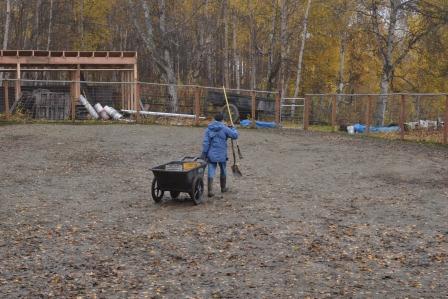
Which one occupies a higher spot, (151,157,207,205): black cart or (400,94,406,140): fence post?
(400,94,406,140): fence post

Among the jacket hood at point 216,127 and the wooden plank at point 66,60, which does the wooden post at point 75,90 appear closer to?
the wooden plank at point 66,60

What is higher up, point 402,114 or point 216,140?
point 402,114

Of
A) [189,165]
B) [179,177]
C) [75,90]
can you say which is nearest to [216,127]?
[189,165]

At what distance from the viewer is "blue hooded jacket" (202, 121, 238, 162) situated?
10070 mm

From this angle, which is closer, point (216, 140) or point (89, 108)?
point (216, 140)

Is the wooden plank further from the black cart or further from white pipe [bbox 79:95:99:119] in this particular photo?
the black cart

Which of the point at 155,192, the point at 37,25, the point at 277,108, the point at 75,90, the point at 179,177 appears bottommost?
the point at 155,192

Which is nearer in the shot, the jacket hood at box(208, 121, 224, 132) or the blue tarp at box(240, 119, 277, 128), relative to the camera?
the jacket hood at box(208, 121, 224, 132)

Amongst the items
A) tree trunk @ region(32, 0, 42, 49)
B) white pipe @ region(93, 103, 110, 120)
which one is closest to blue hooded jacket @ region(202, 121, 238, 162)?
white pipe @ region(93, 103, 110, 120)

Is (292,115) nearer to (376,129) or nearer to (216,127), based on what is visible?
(376,129)

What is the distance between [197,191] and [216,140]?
100 cm

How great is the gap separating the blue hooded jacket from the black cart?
56cm

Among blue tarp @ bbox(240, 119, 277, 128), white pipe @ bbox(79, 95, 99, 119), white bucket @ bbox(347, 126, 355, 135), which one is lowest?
white bucket @ bbox(347, 126, 355, 135)

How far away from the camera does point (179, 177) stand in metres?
9.18
